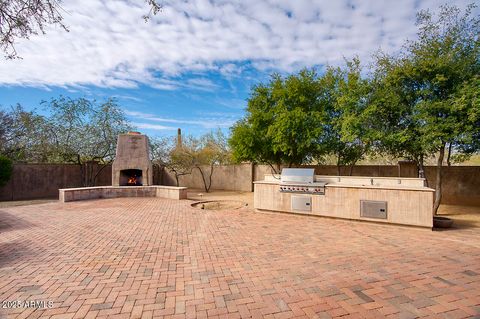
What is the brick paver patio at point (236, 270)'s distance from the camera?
2773 mm

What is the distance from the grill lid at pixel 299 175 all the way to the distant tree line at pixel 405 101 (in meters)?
2.59

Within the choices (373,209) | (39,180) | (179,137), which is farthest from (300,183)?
(179,137)

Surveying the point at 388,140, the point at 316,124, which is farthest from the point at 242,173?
the point at 388,140

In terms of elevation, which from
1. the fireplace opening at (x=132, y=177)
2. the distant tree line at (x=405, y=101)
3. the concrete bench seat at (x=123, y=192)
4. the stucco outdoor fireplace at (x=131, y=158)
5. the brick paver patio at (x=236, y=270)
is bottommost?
the brick paver patio at (x=236, y=270)

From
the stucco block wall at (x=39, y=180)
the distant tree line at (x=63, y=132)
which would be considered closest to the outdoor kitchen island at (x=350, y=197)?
the distant tree line at (x=63, y=132)

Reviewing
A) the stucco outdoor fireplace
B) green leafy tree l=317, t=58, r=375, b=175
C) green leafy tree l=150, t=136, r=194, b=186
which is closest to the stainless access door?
green leafy tree l=317, t=58, r=375, b=175

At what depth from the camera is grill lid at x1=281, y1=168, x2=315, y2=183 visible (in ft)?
25.1

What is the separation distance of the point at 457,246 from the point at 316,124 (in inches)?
286

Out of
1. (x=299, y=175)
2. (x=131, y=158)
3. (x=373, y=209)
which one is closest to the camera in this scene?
(x=373, y=209)

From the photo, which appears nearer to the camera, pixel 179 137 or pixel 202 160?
pixel 202 160

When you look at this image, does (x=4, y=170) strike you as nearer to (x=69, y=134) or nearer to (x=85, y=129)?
(x=69, y=134)

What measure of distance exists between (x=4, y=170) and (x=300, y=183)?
1423cm

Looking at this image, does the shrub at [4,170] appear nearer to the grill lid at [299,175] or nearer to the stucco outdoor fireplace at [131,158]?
the stucco outdoor fireplace at [131,158]

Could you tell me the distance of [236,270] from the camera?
378 cm
